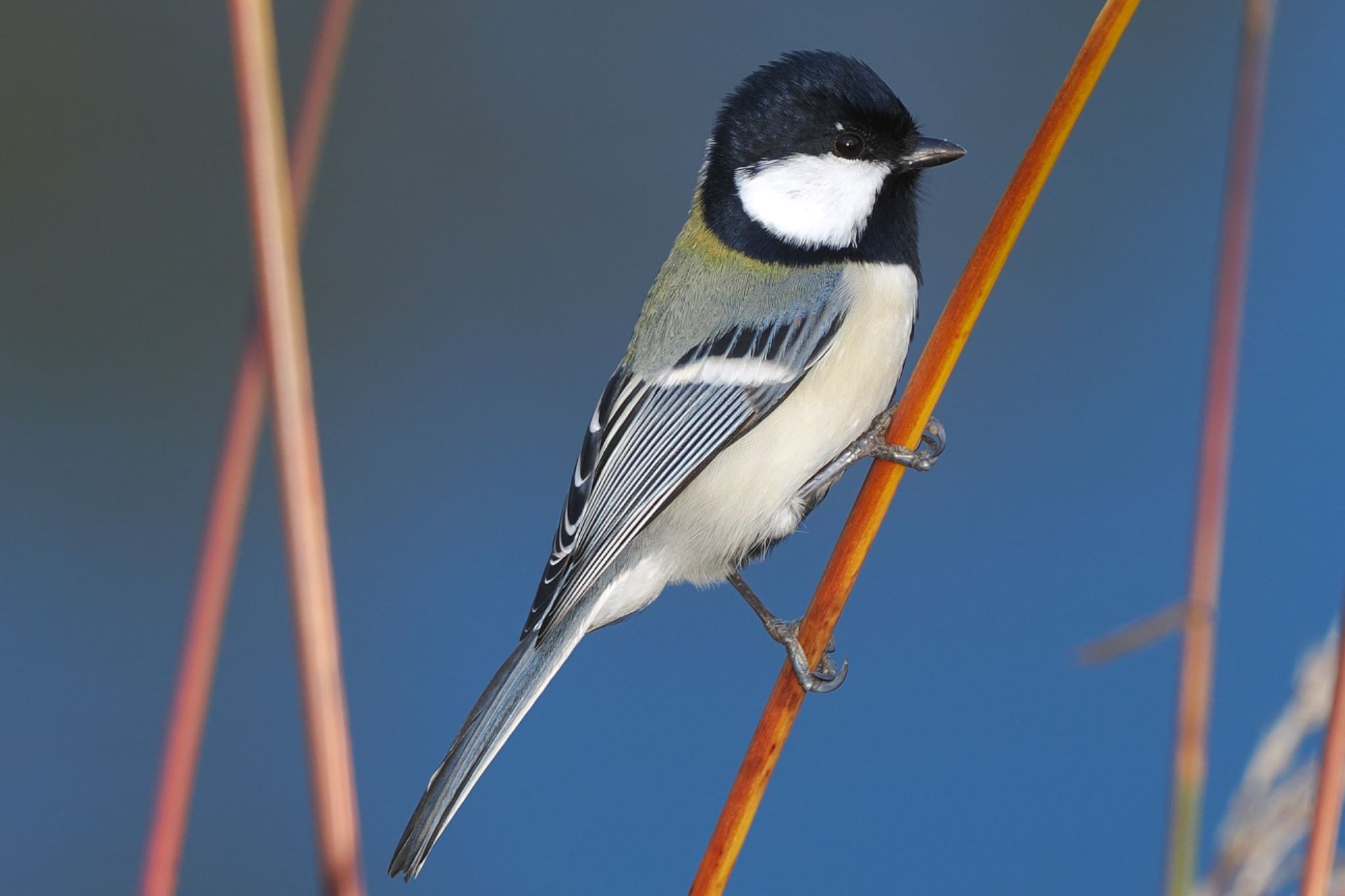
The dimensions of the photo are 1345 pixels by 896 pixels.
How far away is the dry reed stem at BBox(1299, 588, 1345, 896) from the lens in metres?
0.39

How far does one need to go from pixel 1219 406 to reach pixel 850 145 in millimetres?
425

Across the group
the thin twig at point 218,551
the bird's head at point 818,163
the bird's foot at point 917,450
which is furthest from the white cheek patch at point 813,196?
the thin twig at point 218,551

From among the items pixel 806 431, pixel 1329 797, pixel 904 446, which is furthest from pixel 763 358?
pixel 1329 797

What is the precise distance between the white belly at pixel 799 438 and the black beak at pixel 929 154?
82 mm

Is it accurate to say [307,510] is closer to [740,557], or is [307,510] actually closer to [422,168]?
[740,557]

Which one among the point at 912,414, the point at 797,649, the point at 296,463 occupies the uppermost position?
the point at 296,463

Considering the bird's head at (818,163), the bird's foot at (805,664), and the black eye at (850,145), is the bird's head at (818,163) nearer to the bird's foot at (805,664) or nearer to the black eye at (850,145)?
the black eye at (850,145)

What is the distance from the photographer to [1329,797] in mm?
399

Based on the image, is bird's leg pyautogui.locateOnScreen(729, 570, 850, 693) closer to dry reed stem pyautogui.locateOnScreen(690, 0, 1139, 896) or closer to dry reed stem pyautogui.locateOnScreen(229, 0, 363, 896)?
dry reed stem pyautogui.locateOnScreen(690, 0, 1139, 896)

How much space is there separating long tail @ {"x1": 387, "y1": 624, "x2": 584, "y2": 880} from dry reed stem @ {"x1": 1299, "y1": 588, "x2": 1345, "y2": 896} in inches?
16.4

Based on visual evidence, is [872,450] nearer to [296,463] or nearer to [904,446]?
[904,446]

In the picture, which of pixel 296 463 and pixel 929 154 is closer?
pixel 296 463

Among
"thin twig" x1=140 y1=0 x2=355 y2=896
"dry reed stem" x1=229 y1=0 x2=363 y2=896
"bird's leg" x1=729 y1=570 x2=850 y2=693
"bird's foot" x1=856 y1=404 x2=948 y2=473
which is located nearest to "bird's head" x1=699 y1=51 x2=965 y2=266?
"bird's foot" x1=856 y1=404 x2=948 y2=473

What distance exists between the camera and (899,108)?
0.83 m
